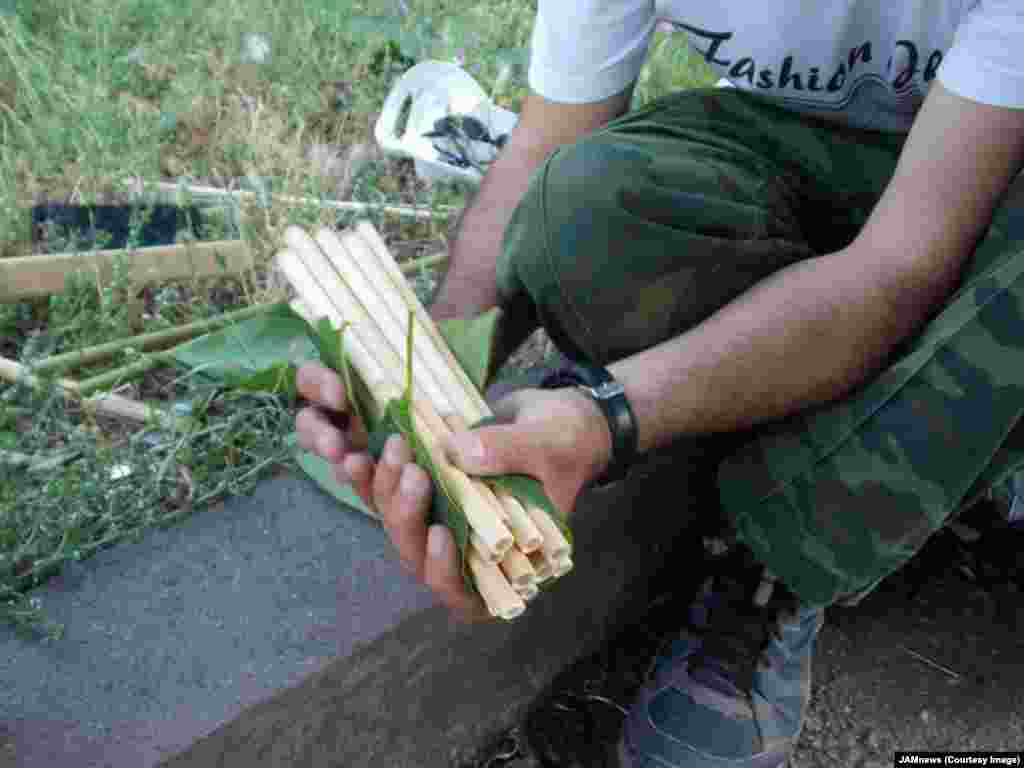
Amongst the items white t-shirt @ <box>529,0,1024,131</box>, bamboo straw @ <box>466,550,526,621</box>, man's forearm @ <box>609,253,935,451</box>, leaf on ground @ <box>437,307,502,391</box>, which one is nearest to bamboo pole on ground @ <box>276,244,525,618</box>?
bamboo straw @ <box>466,550,526,621</box>

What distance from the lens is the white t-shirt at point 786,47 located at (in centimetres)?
137

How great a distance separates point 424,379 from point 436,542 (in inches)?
7.3

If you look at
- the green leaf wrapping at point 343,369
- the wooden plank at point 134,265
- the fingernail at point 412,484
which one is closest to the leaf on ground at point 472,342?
the green leaf wrapping at point 343,369

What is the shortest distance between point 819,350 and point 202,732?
2.41 feet

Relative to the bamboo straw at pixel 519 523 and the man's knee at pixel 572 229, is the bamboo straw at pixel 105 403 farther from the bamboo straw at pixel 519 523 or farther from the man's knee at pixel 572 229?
the bamboo straw at pixel 519 523

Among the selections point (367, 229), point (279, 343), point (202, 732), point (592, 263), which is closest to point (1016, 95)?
point (592, 263)

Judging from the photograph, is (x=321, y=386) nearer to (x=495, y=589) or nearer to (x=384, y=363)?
(x=384, y=363)

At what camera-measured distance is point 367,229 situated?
1.24m

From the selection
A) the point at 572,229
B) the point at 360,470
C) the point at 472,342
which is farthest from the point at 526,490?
the point at 572,229

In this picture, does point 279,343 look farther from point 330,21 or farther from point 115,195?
point 330,21

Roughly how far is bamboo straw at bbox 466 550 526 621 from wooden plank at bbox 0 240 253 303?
2.94ft

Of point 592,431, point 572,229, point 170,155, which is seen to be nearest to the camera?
point 592,431

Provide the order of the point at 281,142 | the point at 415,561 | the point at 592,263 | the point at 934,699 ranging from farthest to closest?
the point at 281,142
the point at 934,699
the point at 592,263
the point at 415,561

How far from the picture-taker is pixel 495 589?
0.99 meters
